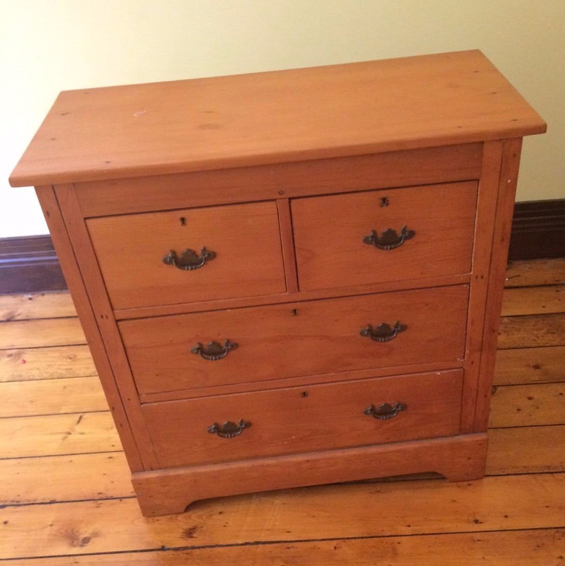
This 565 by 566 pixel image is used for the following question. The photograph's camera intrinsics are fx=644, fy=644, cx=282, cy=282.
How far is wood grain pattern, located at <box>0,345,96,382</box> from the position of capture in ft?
5.99

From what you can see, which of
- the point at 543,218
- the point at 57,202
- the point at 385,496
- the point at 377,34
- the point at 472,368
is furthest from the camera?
the point at 543,218

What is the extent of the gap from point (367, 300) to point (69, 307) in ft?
3.90

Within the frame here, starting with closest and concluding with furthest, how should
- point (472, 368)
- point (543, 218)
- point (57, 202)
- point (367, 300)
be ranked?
1. point (57, 202)
2. point (367, 300)
3. point (472, 368)
4. point (543, 218)

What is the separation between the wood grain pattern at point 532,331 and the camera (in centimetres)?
176

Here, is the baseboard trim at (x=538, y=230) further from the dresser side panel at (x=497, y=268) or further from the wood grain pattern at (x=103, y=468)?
the dresser side panel at (x=497, y=268)

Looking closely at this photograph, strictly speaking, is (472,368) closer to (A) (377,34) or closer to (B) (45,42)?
(A) (377,34)

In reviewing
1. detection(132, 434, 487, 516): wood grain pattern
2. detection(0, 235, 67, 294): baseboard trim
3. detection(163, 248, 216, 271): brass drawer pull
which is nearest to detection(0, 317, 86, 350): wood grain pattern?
detection(0, 235, 67, 294): baseboard trim

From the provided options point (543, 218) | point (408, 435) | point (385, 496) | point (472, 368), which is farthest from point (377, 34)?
point (385, 496)

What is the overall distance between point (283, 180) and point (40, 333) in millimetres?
1221

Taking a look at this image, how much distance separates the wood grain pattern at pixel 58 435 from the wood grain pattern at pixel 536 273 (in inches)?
48.6

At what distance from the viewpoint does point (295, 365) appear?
4.12 ft

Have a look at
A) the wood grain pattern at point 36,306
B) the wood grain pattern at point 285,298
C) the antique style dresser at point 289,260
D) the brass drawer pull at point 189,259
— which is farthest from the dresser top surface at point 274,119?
the wood grain pattern at point 36,306

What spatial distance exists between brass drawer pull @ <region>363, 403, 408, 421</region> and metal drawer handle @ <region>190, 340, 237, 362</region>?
1.08ft

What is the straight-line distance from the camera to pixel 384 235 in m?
1.10
